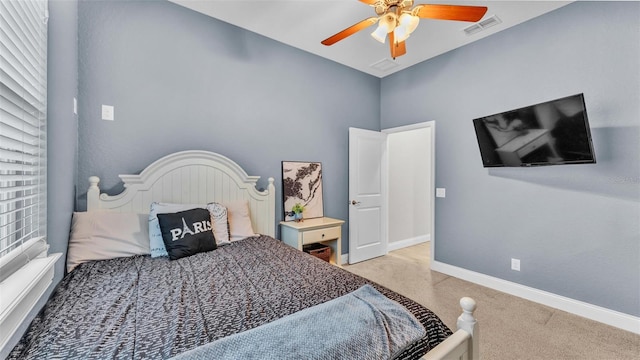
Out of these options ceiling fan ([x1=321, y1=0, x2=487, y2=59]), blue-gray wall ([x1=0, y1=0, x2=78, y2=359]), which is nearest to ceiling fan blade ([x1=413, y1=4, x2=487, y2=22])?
ceiling fan ([x1=321, y1=0, x2=487, y2=59])

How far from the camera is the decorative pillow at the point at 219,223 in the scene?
7.20 feet

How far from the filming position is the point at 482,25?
9.05 feet

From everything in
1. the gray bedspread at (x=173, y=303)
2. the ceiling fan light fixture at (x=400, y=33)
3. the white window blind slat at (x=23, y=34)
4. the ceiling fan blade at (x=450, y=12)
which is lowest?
the gray bedspread at (x=173, y=303)

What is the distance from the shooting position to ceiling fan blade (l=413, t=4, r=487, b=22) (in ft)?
5.46

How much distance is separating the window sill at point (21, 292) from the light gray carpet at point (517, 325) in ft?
8.09

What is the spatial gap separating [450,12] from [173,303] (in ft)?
7.46

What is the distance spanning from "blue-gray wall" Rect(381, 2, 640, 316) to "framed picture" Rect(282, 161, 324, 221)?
1.57 meters

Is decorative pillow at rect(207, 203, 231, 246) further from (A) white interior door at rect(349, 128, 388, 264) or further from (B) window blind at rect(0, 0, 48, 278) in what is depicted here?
(A) white interior door at rect(349, 128, 388, 264)

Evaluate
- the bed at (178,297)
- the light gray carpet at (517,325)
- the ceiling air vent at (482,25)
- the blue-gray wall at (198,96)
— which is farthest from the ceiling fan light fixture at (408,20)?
the light gray carpet at (517,325)

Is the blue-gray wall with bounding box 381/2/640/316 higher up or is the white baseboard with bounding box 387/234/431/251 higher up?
the blue-gray wall with bounding box 381/2/640/316

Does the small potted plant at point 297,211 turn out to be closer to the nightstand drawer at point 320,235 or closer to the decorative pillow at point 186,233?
the nightstand drawer at point 320,235

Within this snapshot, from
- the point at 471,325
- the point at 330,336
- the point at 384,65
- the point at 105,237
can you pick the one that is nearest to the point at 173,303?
the point at 330,336

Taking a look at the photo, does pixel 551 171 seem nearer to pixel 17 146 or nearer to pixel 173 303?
pixel 173 303

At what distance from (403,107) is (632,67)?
216cm
